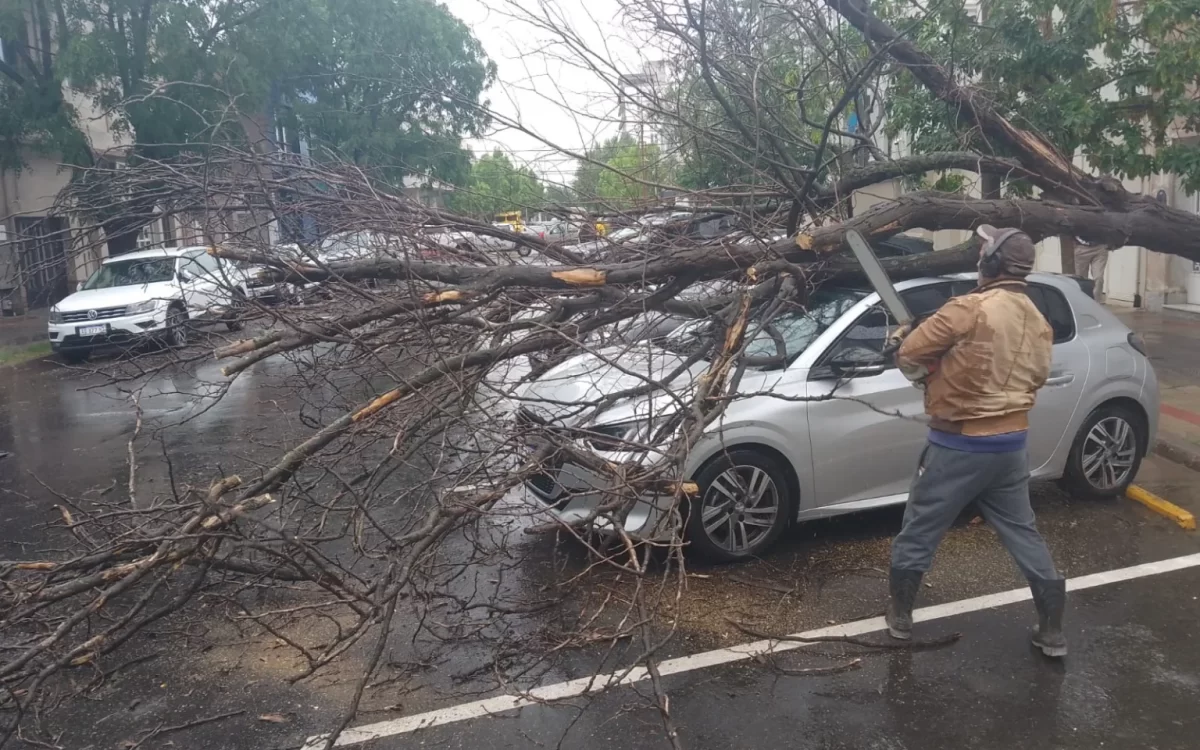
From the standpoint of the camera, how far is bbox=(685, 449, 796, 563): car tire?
16.8ft

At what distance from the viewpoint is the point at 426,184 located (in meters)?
6.39

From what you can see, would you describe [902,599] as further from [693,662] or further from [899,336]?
[899,336]

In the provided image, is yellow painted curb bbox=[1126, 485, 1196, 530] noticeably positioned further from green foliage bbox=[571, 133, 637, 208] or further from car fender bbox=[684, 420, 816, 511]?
green foliage bbox=[571, 133, 637, 208]

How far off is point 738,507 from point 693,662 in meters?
1.15

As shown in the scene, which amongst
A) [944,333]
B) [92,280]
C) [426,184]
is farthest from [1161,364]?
[92,280]

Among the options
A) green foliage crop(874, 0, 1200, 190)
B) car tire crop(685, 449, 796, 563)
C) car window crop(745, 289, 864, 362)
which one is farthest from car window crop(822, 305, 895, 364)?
green foliage crop(874, 0, 1200, 190)

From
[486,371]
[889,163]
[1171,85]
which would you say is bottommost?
[486,371]

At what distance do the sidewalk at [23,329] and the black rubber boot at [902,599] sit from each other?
658 inches

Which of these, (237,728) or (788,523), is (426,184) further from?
(237,728)

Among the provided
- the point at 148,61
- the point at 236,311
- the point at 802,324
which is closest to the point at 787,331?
the point at 802,324

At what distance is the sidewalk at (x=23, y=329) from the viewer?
1685cm

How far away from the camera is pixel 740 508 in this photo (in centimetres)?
518

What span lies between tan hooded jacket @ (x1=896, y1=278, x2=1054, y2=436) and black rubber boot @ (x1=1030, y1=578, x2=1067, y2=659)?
706 mm

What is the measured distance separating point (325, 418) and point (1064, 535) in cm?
675
